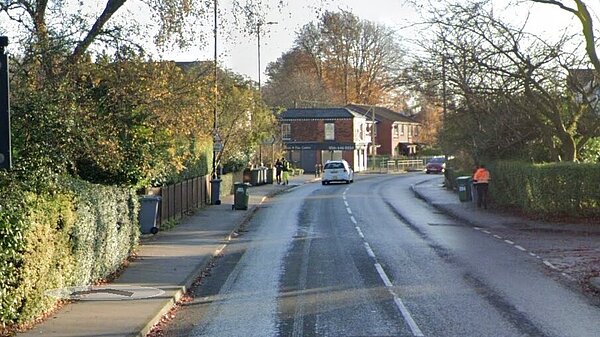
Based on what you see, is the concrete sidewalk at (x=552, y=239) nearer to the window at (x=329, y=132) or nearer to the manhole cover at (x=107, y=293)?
the manhole cover at (x=107, y=293)

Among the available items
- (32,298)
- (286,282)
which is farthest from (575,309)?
(32,298)

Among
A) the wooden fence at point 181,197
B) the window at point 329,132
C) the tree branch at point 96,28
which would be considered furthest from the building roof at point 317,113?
the tree branch at point 96,28

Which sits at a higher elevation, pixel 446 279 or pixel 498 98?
pixel 498 98

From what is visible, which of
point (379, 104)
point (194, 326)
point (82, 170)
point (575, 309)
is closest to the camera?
point (194, 326)

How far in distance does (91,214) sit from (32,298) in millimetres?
3261

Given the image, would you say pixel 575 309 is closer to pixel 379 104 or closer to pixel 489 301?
pixel 489 301

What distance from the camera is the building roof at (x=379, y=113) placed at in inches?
3627

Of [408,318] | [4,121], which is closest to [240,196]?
[408,318]

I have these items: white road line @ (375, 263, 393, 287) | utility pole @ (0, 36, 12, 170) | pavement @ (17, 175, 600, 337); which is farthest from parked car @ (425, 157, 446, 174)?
utility pole @ (0, 36, 12, 170)

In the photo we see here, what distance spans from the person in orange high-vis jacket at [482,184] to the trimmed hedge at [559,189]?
118 inches

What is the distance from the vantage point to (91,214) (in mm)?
13320

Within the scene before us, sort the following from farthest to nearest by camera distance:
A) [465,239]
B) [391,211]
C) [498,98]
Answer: [391,211]
[498,98]
[465,239]

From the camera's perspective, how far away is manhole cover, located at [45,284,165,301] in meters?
12.1

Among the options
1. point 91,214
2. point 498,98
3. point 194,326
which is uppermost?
point 498,98
